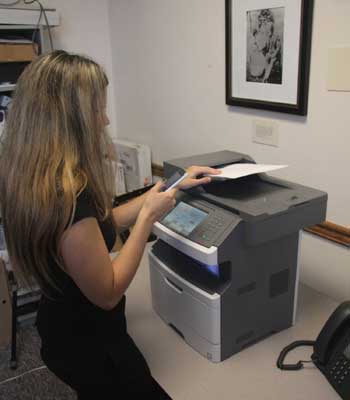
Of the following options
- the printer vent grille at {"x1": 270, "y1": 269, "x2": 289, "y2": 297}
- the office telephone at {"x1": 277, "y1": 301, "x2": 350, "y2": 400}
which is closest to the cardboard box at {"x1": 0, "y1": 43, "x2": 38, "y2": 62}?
the printer vent grille at {"x1": 270, "y1": 269, "x2": 289, "y2": 297}

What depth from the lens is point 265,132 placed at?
5.45ft

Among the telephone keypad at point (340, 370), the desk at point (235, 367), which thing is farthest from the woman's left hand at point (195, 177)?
the telephone keypad at point (340, 370)

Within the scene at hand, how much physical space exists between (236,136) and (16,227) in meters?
1.09

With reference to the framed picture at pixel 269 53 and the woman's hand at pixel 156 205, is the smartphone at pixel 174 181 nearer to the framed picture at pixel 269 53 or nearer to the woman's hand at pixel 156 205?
the woman's hand at pixel 156 205

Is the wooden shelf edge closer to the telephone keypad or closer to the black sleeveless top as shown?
the telephone keypad

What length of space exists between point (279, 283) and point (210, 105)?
1000 millimetres

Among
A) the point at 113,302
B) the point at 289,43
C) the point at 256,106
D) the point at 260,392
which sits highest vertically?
the point at 289,43

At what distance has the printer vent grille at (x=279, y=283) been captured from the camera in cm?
118

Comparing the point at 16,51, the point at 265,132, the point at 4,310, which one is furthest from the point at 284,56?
the point at 4,310

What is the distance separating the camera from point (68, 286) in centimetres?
107

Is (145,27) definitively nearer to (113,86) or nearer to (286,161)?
(113,86)

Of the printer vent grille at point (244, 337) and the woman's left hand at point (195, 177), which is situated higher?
the woman's left hand at point (195, 177)

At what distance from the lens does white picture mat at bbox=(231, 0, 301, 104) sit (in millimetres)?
1450

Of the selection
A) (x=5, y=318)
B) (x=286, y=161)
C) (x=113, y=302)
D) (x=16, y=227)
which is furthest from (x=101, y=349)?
(x=5, y=318)
